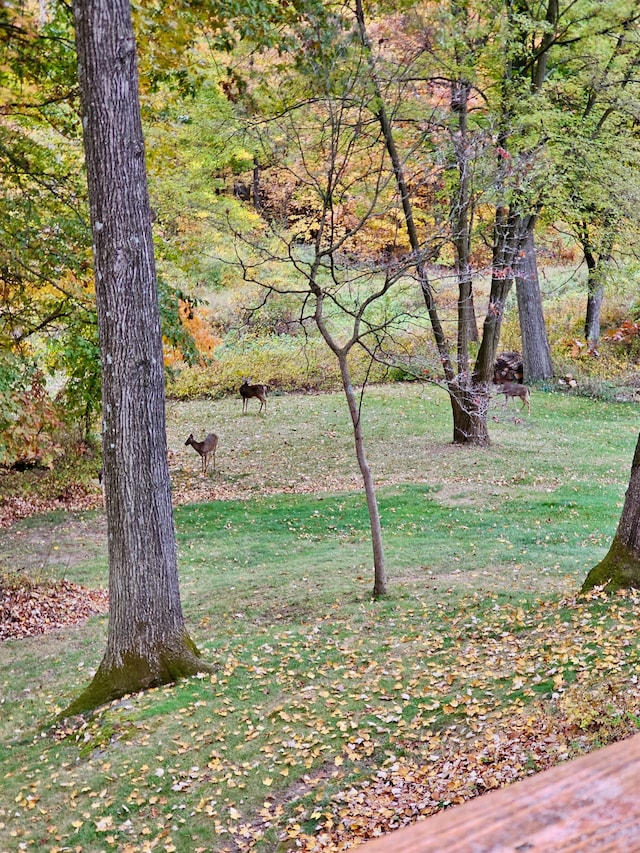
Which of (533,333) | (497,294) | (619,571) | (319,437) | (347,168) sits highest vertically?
(347,168)

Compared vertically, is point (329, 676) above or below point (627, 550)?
below

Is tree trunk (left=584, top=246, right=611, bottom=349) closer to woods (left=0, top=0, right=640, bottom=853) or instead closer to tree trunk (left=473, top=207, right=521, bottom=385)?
woods (left=0, top=0, right=640, bottom=853)

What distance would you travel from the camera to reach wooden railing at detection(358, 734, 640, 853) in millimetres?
977

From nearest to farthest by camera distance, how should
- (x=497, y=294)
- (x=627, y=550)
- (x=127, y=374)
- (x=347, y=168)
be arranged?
(x=127, y=374)
(x=627, y=550)
(x=347, y=168)
(x=497, y=294)

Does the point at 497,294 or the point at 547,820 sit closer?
the point at 547,820

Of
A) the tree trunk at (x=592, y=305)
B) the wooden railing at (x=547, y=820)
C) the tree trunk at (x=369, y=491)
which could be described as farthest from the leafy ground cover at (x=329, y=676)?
the tree trunk at (x=592, y=305)

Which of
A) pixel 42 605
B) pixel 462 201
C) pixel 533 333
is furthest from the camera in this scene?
pixel 533 333

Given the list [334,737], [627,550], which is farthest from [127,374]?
[627,550]

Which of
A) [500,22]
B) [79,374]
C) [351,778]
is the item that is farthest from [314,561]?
[500,22]

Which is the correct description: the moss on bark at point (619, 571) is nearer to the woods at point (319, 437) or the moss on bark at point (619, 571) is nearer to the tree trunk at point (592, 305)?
the woods at point (319, 437)

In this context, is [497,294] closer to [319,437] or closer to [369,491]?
[319,437]

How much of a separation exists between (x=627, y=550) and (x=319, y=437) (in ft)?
46.1

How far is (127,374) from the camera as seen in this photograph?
7094 millimetres

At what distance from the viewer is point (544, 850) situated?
38.0 inches
